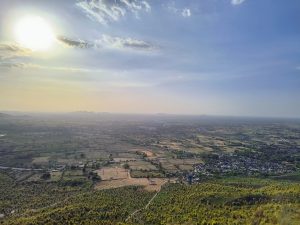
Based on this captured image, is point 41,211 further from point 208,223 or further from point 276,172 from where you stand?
point 276,172

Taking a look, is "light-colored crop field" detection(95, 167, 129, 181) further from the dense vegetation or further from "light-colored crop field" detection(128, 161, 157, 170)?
the dense vegetation

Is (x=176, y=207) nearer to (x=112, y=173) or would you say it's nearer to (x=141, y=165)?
(x=112, y=173)

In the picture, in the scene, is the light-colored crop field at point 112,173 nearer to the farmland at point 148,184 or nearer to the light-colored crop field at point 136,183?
the farmland at point 148,184

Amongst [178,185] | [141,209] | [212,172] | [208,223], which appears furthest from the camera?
[212,172]

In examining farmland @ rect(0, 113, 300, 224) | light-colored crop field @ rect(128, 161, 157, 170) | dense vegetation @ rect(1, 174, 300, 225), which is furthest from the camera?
light-colored crop field @ rect(128, 161, 157, 170)

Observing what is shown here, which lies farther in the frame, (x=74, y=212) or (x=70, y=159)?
(x=70, y=159)

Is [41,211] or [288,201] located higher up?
[288,201]

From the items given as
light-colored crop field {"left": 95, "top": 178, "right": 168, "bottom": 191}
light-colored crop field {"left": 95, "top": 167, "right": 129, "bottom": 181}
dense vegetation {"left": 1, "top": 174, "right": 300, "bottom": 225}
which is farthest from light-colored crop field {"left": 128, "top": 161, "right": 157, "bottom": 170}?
dense vegetation {"left": 1, "top": 174, "right": 300, "bottom": 225}

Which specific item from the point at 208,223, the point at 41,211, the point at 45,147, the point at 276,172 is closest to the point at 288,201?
the point at 208,223
